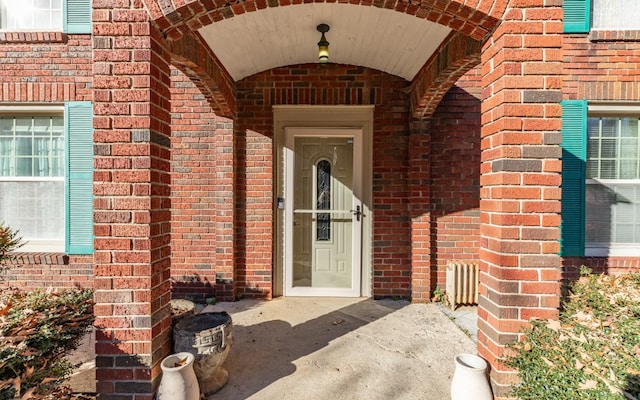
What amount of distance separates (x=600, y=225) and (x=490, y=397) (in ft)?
9.75

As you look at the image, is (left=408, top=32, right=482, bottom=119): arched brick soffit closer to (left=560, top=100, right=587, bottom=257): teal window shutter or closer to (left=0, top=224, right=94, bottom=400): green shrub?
(left=560, top=100, right=587, bottom=257): teal window shutter

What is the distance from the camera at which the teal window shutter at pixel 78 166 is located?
3.62 metres

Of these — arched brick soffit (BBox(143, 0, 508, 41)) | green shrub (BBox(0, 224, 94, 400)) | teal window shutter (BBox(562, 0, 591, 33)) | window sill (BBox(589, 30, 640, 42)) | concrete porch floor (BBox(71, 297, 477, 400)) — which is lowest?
concrete porch floor (BBox(71, 297, 477, 400))

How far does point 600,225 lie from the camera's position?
3.63 m

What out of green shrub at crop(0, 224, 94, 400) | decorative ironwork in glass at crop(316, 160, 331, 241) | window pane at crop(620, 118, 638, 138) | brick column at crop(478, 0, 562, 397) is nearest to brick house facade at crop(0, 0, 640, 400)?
brick column at crop(478, 0, 562, 397)

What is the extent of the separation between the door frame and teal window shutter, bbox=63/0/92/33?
2.30 metres

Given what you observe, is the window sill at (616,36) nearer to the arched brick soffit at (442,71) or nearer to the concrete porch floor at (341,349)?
the arched brick soffit at (442,71)

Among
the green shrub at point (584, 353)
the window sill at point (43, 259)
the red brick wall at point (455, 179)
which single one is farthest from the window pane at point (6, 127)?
the green shrub at point (584, 353)

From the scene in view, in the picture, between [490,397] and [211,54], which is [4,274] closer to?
[211,54]

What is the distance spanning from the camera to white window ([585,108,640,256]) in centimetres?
357

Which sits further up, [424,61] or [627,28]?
[627,28]

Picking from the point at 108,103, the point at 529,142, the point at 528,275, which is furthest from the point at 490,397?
the point at 108,103

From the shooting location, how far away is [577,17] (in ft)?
11.3

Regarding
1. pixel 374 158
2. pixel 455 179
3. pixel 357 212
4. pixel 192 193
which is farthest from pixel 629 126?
pixel 192 193
